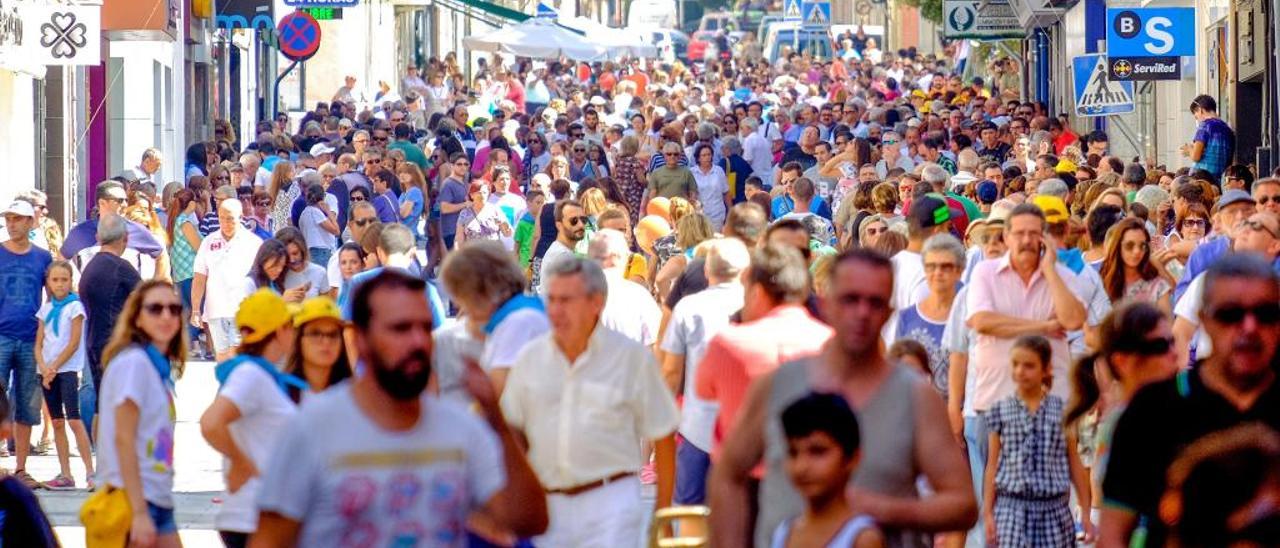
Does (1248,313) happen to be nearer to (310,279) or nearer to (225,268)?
(310,279)

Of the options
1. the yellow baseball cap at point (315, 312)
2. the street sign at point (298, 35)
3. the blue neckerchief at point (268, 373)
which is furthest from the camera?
the street sign at point (298, 35)

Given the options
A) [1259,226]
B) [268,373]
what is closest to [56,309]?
[268,373]

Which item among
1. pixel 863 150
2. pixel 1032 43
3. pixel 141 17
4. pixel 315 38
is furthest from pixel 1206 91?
pixel 1032 43

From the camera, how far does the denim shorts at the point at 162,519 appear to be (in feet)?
25.8

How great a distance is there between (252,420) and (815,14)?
58.2 meters

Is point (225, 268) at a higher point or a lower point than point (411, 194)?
lower

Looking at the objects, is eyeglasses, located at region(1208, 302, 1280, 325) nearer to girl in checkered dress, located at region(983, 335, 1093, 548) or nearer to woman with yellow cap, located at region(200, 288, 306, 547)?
woman with yellow cap, located at region(200, 288, 306, 547)

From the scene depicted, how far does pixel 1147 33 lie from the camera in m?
21.9

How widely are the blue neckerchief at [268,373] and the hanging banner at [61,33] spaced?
11.7 metres

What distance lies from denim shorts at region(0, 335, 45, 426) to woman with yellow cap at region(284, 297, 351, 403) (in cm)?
565

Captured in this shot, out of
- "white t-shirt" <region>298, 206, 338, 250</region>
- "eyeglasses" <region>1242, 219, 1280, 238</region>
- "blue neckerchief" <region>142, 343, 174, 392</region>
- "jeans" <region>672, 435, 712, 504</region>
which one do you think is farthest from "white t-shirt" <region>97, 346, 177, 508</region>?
"white t-shirt" <region>298, 206, 338, 250</region>

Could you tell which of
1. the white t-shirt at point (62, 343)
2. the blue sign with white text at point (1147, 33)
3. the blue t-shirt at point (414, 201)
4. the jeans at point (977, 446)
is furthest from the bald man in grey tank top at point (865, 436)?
the blue sign with white text at point (1147, 33)

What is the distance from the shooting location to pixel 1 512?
5625 mm

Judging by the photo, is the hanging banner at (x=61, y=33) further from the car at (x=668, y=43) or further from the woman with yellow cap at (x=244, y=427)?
the car at (x=668, y=43)
